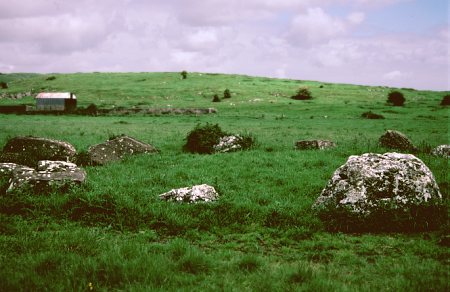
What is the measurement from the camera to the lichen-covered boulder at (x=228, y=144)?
2005cm

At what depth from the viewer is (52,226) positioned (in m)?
9.50

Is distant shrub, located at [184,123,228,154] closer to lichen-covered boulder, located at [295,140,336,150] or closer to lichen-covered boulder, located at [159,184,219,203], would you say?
lichen-covered boulder, located at [295,140,336,150]

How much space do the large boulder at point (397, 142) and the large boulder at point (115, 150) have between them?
37.4 ft

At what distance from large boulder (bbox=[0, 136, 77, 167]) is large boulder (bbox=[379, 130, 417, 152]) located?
14.6m


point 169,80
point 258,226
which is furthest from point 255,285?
point 169,80

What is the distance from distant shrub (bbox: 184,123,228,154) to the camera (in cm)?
2034

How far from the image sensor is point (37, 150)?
628 inches

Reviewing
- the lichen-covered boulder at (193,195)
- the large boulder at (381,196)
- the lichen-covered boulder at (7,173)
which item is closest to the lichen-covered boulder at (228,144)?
Answer: the lichen-covered boulder at (193,195)

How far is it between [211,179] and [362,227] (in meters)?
5.62

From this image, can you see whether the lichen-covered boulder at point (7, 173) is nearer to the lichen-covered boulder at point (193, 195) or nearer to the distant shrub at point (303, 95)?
the lichen-covered boulder at point (193, 195)

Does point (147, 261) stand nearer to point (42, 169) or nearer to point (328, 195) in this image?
point (328, 195)

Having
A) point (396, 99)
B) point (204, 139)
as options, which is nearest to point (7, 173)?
point (204, 139)

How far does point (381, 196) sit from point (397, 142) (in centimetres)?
1077

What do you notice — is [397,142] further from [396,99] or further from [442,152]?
[396,99]
